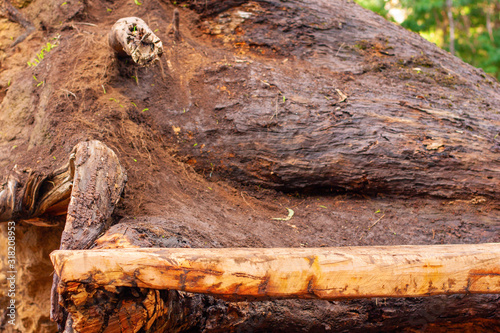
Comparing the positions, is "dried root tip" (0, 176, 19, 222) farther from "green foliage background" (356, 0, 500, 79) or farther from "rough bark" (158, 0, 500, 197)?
"green foliage background" (356, 0, 500, 79)

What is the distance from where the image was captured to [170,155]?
381cm

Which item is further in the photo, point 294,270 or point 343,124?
point 343,124

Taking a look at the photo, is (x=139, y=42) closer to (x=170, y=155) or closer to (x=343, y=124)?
(x=170, y=155)

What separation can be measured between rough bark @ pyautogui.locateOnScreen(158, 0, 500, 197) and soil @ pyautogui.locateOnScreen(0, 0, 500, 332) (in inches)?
1.8

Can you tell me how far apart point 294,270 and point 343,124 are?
2.52 meters

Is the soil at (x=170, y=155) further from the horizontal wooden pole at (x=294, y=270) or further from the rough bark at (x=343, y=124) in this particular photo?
the horizontal wooden pole at (x=294, y=270)

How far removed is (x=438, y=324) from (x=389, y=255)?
1.70 meters

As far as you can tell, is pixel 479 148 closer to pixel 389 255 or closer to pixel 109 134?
pixel 389 255

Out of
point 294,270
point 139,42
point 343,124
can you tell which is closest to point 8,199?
point 139,42

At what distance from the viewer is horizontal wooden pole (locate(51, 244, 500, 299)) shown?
5.91 ft

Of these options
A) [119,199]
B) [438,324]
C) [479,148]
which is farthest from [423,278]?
[479,148]

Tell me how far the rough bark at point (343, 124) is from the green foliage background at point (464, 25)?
835cm

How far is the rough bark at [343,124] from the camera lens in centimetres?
397

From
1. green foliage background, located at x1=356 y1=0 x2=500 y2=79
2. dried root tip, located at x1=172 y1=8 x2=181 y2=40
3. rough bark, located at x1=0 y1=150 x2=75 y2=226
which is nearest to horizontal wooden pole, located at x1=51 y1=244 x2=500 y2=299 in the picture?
rough bark, located at x1=0 y1=150 x2=75 y2=226
